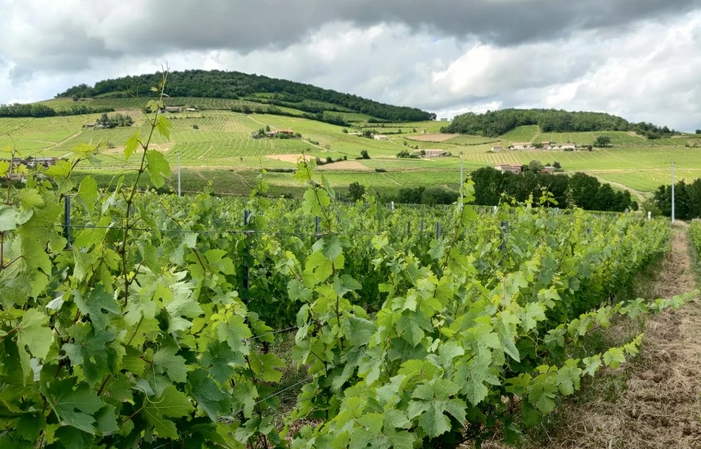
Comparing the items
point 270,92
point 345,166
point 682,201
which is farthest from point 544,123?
point 270,92

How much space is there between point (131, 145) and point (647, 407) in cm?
471

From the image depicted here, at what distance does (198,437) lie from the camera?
182 centimetres

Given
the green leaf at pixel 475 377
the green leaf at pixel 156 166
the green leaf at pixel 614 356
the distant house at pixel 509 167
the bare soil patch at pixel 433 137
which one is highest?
the bare soil patch at pixel 433 137

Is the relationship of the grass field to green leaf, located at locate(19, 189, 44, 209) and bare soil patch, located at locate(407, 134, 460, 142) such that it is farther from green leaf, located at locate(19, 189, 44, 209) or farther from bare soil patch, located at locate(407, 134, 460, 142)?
green leaf, located at locate(19, 189, 44, 209)

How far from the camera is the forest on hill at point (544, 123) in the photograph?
93188 mm

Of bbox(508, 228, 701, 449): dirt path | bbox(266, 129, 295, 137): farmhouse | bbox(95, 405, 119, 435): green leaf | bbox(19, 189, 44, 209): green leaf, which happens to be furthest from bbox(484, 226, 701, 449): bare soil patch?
bbox(266, 129, 295, 137): farmhouse

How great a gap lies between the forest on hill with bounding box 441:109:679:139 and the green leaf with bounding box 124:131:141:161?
95812 mm

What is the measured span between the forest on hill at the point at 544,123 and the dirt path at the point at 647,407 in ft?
299

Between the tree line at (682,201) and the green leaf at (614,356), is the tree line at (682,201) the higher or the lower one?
the lower one

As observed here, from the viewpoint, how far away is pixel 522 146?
85.1 metres

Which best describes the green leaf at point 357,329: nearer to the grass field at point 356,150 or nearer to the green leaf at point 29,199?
the green leaf at point 29,199

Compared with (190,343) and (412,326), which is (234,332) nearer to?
(190,343)

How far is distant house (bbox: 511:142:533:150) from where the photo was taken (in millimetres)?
83025

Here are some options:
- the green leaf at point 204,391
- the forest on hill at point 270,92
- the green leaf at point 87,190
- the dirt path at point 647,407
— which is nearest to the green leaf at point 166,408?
the green leaf at point 204,391
